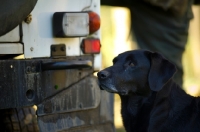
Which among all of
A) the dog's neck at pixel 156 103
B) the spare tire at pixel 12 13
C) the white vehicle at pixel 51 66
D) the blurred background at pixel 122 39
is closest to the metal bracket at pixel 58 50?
the white vehicle at pixel 51 66

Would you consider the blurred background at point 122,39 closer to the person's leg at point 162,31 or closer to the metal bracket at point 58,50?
the person's leg at point 162,31

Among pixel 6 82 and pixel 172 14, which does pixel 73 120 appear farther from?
pixel 172 14

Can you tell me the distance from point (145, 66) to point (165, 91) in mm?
223

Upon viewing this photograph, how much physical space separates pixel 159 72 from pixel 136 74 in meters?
0.17

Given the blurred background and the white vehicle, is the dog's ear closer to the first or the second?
the white vehicle

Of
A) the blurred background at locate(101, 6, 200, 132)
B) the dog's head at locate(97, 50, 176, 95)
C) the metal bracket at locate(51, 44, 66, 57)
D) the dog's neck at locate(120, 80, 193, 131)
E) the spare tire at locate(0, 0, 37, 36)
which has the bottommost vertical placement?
the blurred background at locate(101, 6, 200, 132)

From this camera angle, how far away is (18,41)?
15.4ft

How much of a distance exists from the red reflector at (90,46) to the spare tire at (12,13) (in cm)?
68

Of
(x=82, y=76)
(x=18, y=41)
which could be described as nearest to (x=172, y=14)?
(x=82, y=76)

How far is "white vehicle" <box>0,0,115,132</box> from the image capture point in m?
4.63

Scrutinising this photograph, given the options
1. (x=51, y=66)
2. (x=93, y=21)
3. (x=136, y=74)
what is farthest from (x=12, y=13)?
(x=136, y=74)

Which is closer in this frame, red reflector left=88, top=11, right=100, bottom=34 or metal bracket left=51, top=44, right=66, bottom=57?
metal bracket left=51, top=44, right=66, bottom=57

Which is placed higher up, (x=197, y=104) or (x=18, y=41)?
(x=18, y=41)

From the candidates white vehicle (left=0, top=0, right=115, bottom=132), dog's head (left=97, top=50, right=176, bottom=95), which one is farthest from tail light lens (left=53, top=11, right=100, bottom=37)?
dog's head (left=97, top=50, right=176, bottom=95)
